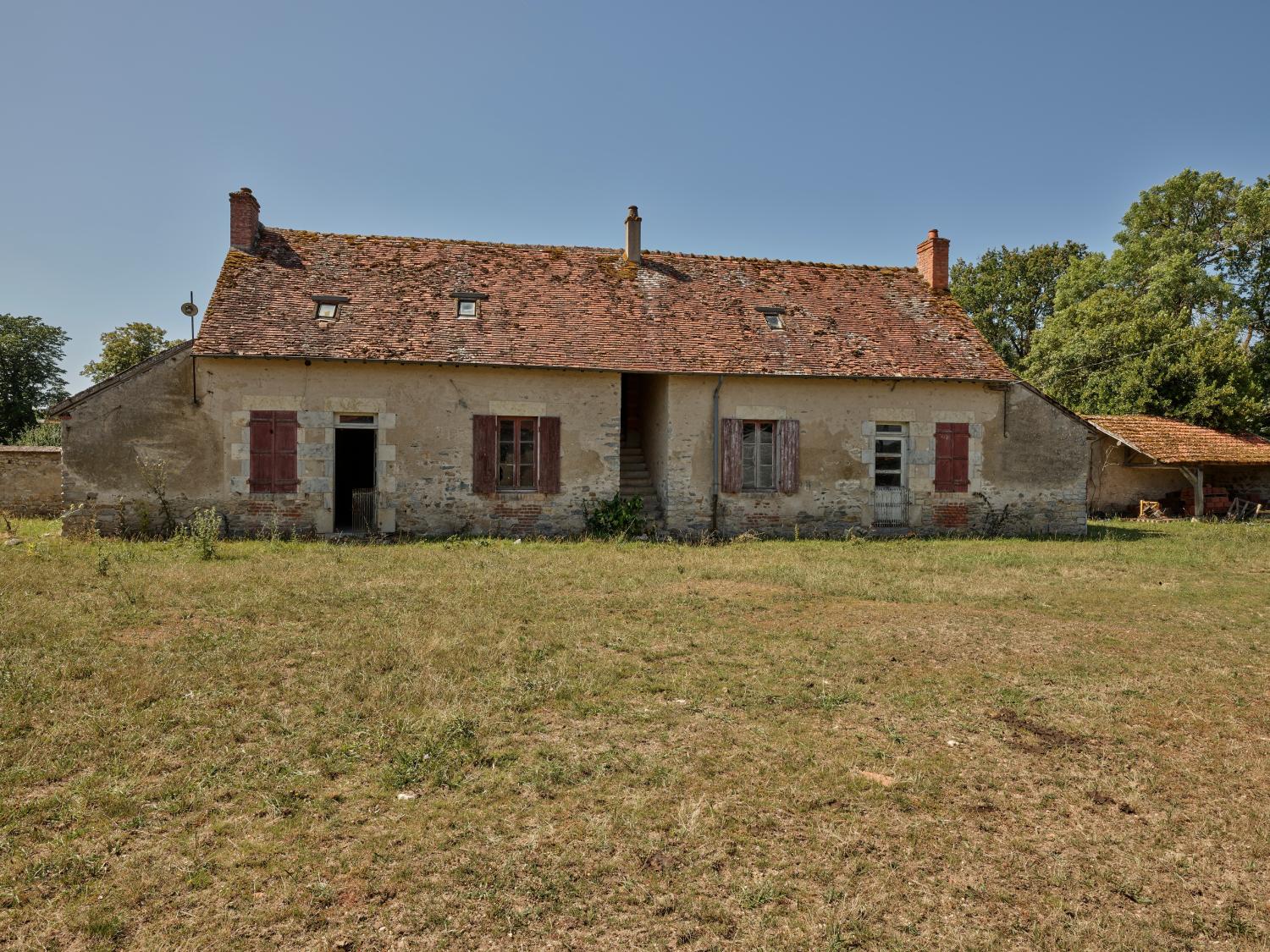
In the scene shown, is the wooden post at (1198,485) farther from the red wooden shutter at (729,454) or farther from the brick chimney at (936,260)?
the red wooden shutter at (729,454)

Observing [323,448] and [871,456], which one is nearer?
[323,448]

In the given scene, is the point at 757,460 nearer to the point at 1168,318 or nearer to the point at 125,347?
the point at 1168,318

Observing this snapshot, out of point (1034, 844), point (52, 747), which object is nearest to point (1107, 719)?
point (1034, 844)

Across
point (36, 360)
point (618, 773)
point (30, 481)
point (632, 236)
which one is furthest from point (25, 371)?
point (618, 773)

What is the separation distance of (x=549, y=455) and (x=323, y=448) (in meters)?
3.92

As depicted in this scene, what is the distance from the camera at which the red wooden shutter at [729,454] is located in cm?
1432

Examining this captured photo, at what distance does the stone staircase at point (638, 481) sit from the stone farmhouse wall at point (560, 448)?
0.30m

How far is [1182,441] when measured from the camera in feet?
65.1

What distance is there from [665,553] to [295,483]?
6.53m

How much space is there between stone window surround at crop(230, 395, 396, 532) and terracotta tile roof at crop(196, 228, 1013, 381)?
2.90 ft

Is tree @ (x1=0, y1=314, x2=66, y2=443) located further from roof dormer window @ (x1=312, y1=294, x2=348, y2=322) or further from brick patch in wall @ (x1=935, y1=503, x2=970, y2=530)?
brick patch in wall @ (x1=935, y1=503, x2=970, y2=530)

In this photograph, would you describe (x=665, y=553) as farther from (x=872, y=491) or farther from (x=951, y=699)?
(x=951, y=699)

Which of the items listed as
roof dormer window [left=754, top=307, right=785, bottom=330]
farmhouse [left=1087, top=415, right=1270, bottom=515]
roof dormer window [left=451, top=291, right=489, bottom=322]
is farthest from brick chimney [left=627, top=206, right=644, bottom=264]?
farmhouse [left=1087, top=415, right=1270, bottom=515]

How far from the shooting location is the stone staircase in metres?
14.5
